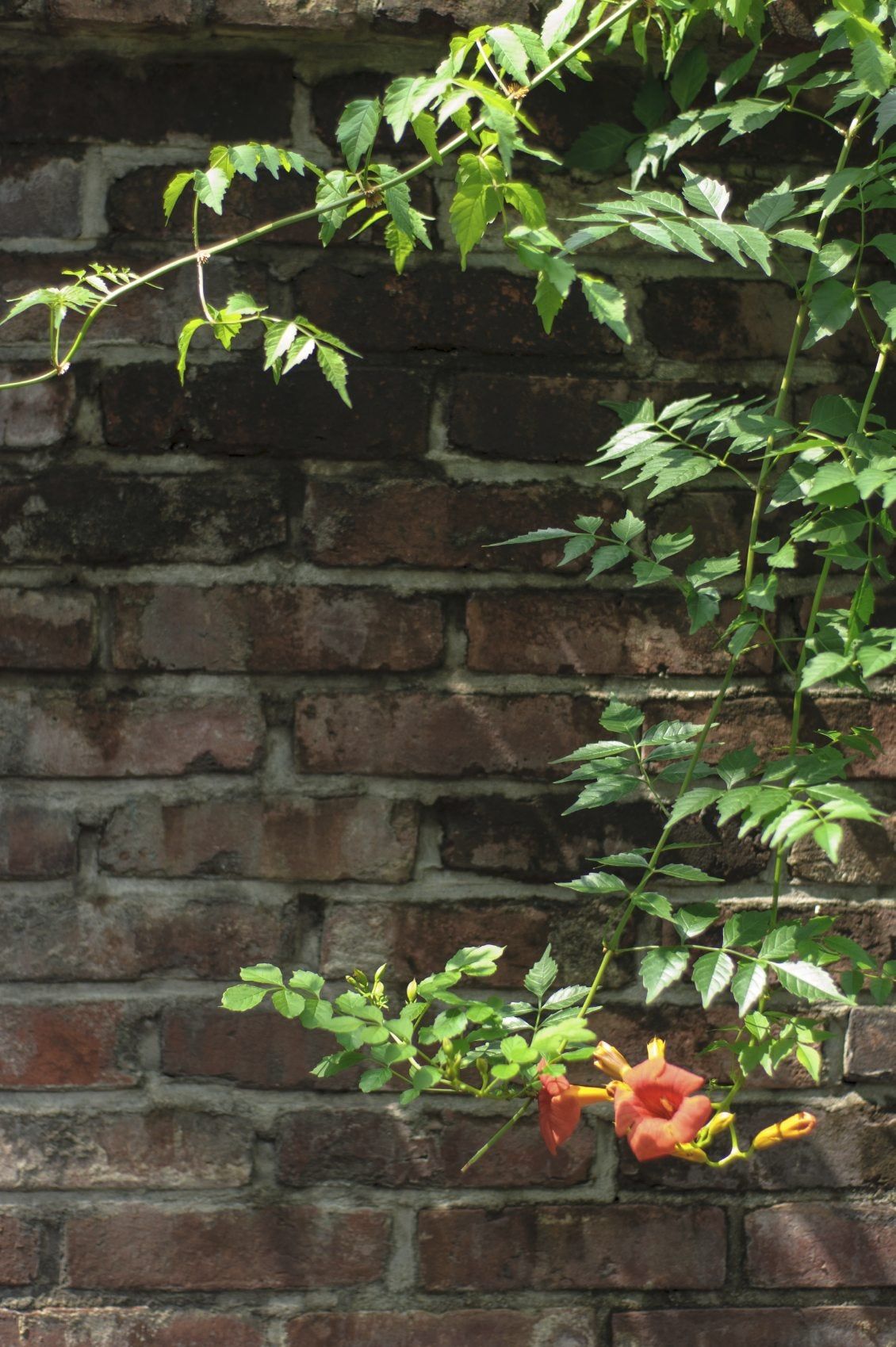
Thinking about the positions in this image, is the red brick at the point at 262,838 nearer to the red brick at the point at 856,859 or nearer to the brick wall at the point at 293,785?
the brick wall at the point at 293,785

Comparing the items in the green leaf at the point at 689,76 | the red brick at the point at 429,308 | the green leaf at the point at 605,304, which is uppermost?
the green leaf at the point at 689,76

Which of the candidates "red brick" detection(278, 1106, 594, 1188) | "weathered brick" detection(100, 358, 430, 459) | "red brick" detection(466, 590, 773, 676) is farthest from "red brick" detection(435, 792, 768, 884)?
"weathered brick" detection(100, 358, 430, 459)

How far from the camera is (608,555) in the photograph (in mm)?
971

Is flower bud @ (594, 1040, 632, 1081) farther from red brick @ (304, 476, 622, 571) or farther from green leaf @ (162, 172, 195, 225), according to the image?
green leaf @ (162, 172, 195, 225)

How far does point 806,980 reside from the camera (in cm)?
89

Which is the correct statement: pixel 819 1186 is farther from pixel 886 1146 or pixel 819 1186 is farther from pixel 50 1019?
pixel 50 1019

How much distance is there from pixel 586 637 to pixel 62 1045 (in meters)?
0.60

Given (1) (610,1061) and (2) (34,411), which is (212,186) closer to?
(2) (34,411)

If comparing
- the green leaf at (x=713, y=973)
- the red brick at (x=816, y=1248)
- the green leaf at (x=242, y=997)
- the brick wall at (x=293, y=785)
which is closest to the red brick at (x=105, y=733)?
the brick wall at (x=293, y=785)

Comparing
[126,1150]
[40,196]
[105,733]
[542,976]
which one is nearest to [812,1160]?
[542,976]

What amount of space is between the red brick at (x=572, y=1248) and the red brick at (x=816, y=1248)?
36 millimetres

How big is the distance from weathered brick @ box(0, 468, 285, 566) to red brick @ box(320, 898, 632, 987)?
35cm

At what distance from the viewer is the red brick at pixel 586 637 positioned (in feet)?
3.47

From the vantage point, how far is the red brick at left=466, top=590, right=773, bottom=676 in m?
1.06
